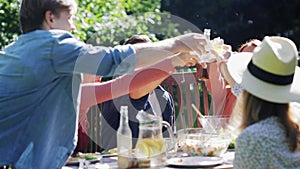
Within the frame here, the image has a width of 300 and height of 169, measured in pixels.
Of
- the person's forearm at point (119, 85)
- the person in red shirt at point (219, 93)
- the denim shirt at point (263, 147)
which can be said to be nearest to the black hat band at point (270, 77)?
the denim shirt at point (263, 147)

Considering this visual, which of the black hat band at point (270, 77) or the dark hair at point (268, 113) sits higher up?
the black hat band at point (270, 77)

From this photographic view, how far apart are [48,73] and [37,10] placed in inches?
12.2

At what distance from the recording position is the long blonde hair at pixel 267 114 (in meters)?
2.58

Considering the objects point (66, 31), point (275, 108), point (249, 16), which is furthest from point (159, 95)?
point (249, 16)

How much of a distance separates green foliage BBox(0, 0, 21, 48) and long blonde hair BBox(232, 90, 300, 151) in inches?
160

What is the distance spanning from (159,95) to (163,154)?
4.14 ft

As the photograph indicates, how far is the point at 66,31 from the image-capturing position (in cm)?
290

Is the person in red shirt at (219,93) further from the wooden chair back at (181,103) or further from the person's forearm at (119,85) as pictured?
the person's forearm at (119,85)

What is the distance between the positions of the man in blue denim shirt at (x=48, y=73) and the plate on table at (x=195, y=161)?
0.45m

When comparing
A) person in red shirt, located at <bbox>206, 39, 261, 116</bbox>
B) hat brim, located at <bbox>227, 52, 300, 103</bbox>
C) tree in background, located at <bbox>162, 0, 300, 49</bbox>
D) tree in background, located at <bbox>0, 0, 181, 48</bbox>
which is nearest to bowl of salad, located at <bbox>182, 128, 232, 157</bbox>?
hat brim, located at <bbox>227, 52, 300, 103</bbox>

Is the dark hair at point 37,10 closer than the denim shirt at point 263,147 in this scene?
No

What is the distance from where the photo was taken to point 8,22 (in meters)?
6.47

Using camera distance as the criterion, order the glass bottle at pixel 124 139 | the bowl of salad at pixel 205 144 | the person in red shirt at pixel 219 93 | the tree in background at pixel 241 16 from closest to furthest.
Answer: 1. the glass bottle at pixel 124 139
2. the bowl of salad at pixel 205 144
3. the person in red shirt at pixel 219 93
4. the tree in background at pixel 241 16

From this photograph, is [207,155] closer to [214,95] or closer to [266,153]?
[266,153]
